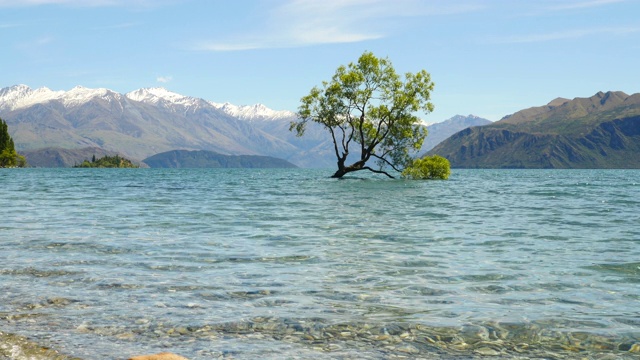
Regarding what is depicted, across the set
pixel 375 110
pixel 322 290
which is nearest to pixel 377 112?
pixel 375 110

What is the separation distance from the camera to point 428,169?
90125 millimetres

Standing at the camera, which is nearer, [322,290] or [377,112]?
[322,290]

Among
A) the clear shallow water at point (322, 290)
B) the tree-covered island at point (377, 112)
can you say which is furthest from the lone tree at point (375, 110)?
the clear shallow water at point (322, 290)

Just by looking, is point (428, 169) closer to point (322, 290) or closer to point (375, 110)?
point (375, 110)

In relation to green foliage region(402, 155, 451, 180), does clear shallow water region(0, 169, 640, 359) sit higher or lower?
lower

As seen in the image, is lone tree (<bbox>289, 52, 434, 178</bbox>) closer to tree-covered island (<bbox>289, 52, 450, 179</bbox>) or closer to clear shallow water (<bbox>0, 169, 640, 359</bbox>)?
tree-covered island (<bbox>289, 52, 450, 179</bbox>)

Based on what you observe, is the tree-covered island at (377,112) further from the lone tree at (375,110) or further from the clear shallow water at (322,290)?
the clear shallow water at (322,290)

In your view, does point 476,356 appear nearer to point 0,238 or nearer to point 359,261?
point 359,261

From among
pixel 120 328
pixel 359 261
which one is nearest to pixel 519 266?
pixel 359 261

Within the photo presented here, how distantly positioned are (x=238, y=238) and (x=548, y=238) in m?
11.9

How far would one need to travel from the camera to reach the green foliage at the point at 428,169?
8881 centimetres

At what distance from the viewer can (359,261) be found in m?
→ 17.0

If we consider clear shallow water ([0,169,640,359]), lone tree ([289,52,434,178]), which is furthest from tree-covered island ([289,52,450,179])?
clear shallow water ([0,169,640,359])

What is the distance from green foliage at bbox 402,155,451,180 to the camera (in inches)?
3497
